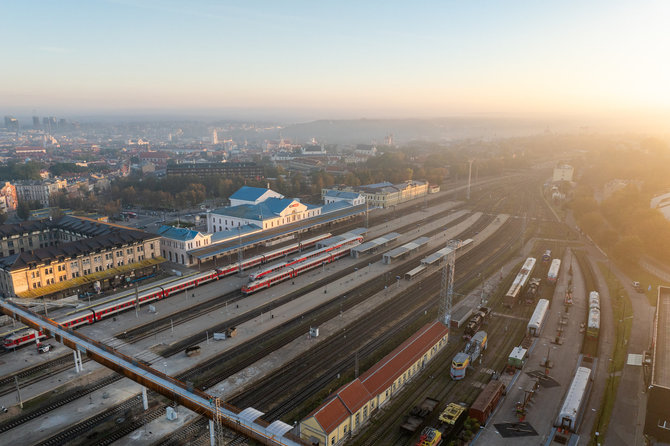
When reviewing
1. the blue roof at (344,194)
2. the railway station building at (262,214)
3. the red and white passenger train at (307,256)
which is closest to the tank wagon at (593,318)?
the red and white passenger train at (307,256)

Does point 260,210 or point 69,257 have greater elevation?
point 260,210

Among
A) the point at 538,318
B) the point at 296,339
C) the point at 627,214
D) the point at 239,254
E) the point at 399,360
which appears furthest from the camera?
the point at 627,214

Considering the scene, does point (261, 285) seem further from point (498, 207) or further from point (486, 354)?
point (498, 207)

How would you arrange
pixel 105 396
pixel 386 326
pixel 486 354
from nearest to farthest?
pixel 105 396
pixel 486 354
pixel 386 326

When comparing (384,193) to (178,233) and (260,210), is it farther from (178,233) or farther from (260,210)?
(178,233)

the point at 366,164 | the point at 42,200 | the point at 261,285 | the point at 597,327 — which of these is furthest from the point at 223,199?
the point at 597,327

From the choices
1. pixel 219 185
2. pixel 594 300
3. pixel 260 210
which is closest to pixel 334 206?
pixel 260 210

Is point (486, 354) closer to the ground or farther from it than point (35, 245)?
closer to the ground
